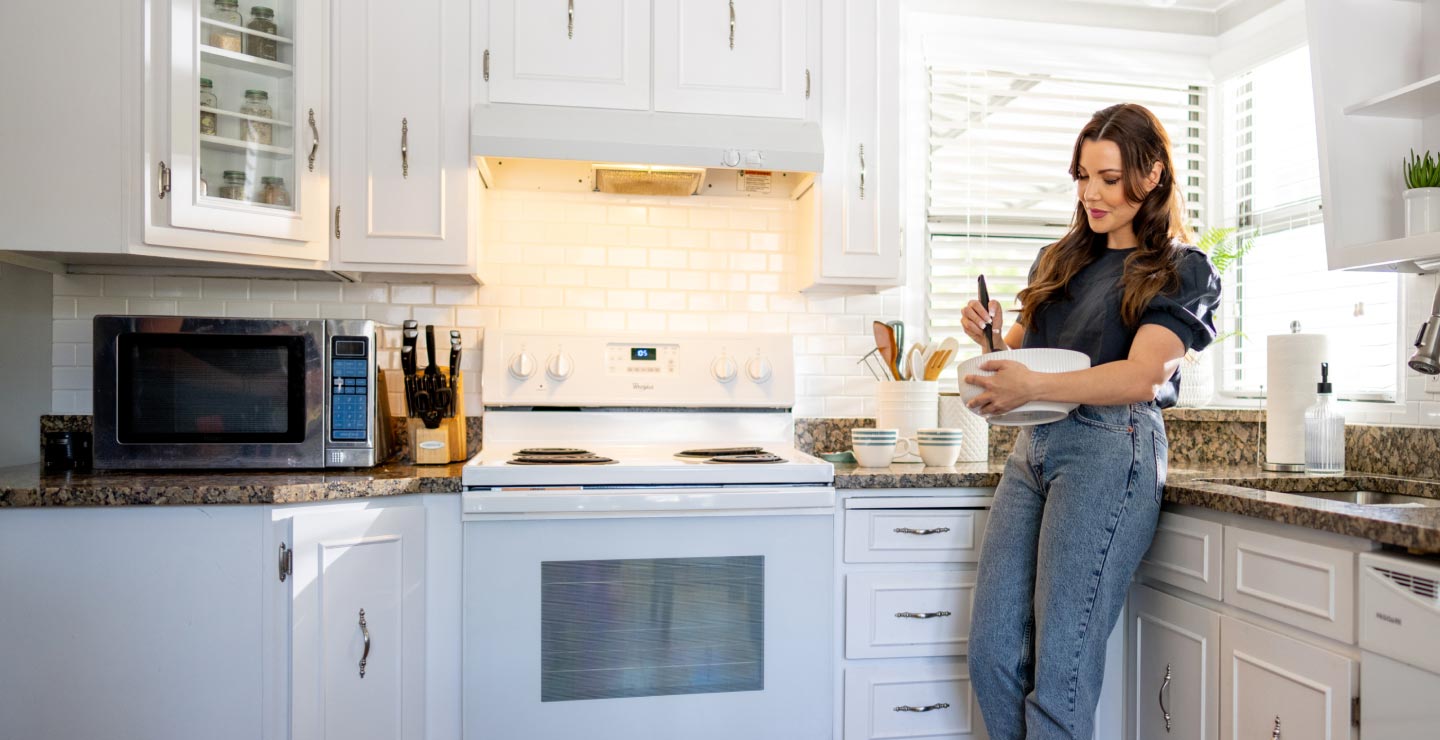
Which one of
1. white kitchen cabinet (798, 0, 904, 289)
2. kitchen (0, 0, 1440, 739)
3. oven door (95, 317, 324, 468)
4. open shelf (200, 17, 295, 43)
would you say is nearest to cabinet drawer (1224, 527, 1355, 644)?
kitchen (0, 0, 1440, 739)

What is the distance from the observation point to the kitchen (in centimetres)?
189

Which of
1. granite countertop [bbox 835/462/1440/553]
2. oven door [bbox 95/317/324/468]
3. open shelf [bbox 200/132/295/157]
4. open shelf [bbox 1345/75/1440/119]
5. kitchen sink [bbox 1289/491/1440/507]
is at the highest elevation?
open shelf [bbox 1345/75/1440/119]

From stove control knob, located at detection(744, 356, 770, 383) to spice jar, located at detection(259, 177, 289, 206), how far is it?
4.35 feet

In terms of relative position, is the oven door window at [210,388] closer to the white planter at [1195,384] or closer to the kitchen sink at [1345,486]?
the kitchen sink at [1345,486]

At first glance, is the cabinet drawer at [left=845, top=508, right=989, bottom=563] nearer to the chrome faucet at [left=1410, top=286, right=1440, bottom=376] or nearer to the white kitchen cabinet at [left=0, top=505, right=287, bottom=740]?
the chrome faucet at [left=1410, top=286, right=1440, bottom=376]

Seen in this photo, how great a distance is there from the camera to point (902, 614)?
2.24 metres

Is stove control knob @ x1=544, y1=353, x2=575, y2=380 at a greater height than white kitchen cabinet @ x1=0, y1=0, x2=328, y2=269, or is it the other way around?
white kitchen cabinet @ x1=0, y1=0, x2=328, y2=269

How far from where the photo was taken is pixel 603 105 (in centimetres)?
246

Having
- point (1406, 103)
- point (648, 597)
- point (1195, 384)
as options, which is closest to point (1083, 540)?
point (648, 597)

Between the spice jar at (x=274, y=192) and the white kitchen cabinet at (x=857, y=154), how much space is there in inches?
55.4

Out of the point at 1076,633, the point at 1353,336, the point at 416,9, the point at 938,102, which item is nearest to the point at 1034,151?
the point at 938,102

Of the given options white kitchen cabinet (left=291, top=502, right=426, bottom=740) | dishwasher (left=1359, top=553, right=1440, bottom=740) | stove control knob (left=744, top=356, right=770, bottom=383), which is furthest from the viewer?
stove control knob (left=744, top=356, right=770, bottom=383)

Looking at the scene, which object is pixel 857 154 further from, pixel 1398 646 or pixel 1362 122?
pixel 1398 646

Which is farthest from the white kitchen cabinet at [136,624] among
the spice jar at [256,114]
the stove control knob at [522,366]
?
the spice jar at [256,114]
